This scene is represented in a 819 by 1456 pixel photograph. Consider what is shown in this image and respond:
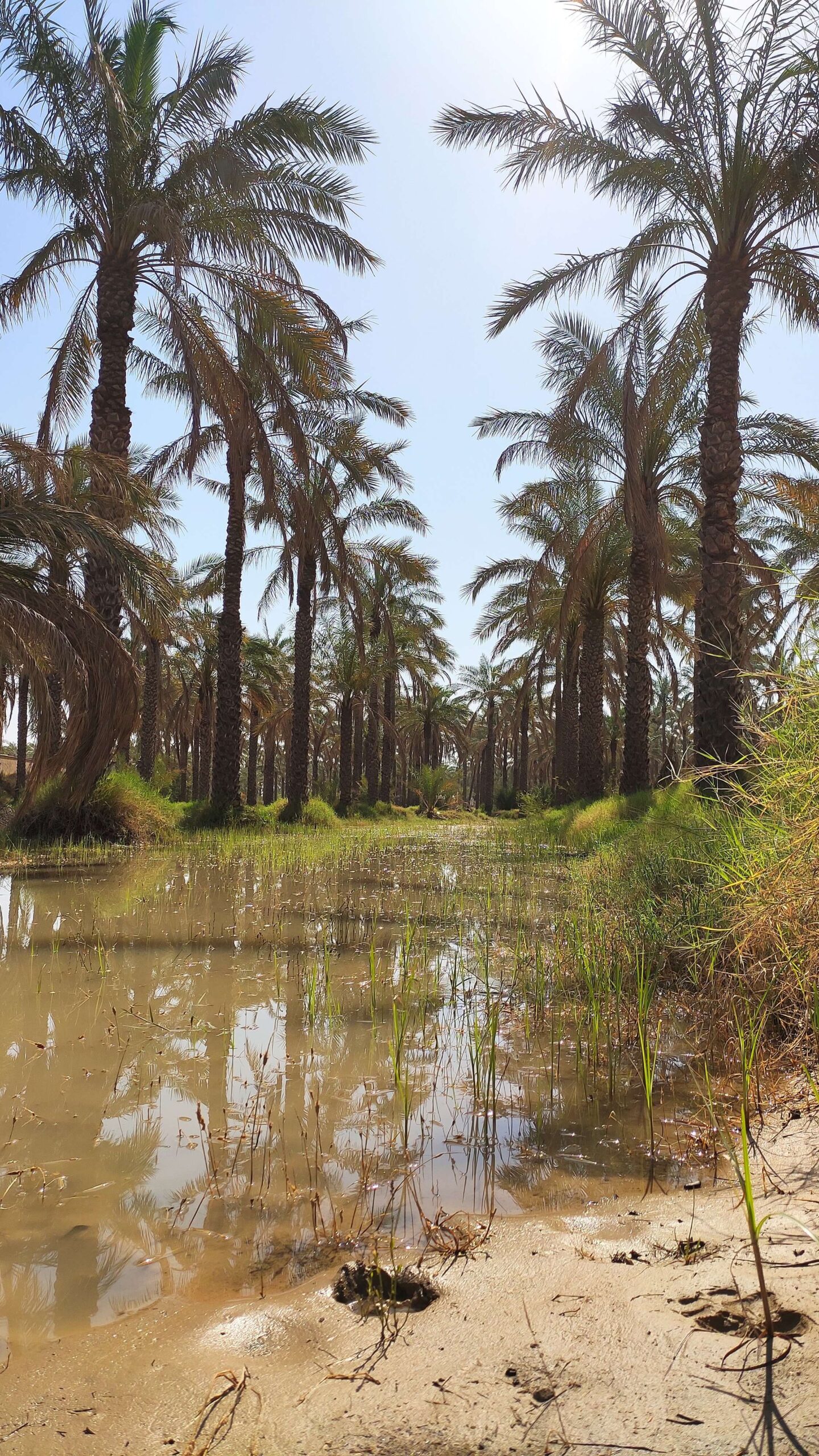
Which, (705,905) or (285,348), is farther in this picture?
(285,348)

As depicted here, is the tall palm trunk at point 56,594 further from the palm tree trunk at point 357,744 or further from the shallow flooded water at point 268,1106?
the palm tree trunk at point 357,744

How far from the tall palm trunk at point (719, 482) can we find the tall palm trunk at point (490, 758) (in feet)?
109

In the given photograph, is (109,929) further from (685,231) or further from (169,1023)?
(685,231)

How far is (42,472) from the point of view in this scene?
11312 mm

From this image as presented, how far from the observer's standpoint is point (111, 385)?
13.6 meters

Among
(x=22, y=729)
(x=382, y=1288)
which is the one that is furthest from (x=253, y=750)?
(x=382, y=1288)

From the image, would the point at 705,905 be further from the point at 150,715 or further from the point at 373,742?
the point at 373,742

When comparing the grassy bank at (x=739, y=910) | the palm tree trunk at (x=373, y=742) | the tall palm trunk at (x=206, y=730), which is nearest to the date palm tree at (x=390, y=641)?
the palm tree trunk at (x=373, y=742)

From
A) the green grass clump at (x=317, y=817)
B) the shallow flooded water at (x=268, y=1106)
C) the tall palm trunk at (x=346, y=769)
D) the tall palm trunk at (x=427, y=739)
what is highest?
the tall palm trunk at (x=427, y=739)

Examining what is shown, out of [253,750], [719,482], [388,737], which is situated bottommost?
[253,750]

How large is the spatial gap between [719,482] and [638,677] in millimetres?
7461

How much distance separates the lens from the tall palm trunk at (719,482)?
1179 cm

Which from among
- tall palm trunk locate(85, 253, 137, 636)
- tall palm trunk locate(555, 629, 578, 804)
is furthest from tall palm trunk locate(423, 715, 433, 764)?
tall palm trunk locate(85, 253, 137, 636)

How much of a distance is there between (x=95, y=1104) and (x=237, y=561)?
16.6 meters
